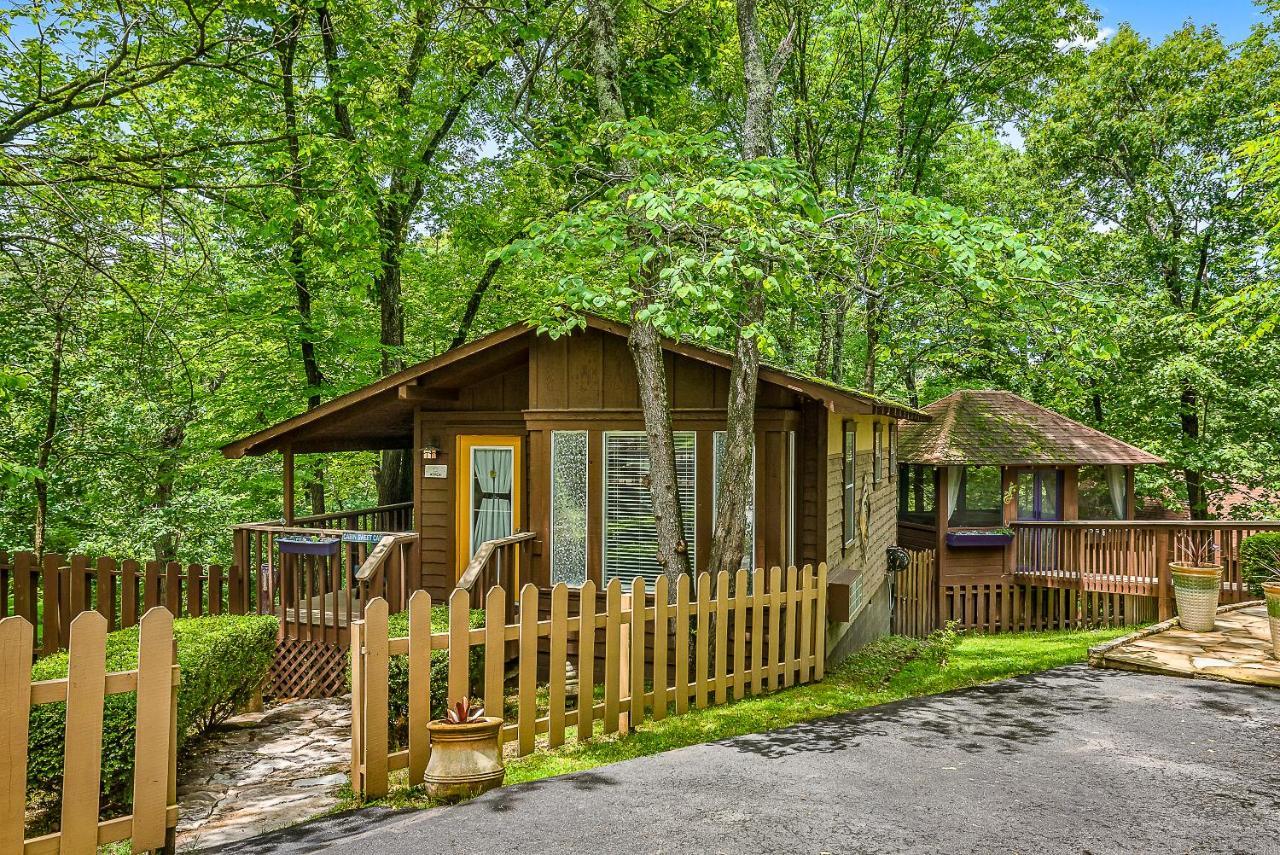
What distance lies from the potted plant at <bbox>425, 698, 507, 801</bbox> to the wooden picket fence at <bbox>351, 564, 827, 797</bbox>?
0.82 feet

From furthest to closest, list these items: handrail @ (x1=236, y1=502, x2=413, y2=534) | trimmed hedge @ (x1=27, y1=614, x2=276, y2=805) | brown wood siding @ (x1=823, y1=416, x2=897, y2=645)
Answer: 1. handrail @ (x1=236, y1=502, x2=413, y2=534)
2. brown wood siding @ (x1=823, y1=416, x2=897, y2=645)
3. trimmed hedge @ (x1=27, y1=614, x2=276, y2=805)

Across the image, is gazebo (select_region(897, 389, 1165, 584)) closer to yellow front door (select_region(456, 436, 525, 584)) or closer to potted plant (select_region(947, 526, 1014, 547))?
potted plant (select_region(947, 526, 1014, 547))

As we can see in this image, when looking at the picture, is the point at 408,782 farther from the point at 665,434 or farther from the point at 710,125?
the point at 710,125

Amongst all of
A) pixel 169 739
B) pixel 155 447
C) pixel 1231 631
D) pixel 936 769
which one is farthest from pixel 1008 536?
pixel 155 447

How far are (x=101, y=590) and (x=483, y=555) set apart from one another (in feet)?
14.2

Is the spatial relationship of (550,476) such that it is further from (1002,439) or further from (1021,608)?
(1021,608)

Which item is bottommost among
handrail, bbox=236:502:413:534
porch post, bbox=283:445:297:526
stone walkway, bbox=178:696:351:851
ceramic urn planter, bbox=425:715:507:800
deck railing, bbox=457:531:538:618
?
stone walkway, bbox=178:696:351:851

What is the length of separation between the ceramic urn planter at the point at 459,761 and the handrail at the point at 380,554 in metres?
4.01

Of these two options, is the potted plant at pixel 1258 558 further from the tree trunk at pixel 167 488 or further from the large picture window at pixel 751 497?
the tree trunk at pixel 167 488

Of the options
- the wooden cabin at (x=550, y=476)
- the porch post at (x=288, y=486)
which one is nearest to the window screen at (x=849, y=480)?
the wooden cabin at (x=550, y=476)

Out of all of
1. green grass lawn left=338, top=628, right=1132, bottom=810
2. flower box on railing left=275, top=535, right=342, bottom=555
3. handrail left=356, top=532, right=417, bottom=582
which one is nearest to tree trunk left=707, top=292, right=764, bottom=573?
green grass lawn left=338, top=628, right=1132, bottom=810

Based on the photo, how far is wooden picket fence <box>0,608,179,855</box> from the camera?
3518 millimetres

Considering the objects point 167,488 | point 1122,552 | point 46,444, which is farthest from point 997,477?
point 167,488

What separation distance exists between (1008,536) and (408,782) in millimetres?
14402
